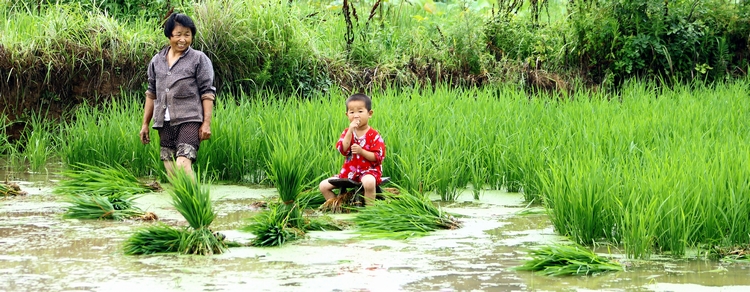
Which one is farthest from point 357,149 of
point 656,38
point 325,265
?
point 656,38

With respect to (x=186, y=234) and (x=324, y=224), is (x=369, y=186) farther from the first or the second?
(x=186, y=234)

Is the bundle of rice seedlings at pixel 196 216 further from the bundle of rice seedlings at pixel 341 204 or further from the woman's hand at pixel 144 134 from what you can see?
the woman's hand at pixel 144 134

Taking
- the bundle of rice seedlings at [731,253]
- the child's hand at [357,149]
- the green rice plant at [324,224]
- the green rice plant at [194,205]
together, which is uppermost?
the child's hand at [357,149]

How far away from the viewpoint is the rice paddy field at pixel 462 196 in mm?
4715

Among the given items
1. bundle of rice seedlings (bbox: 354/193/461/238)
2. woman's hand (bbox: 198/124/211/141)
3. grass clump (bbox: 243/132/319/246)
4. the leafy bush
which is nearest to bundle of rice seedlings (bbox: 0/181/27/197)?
woman's hand (bbox: 198/124/211/141)

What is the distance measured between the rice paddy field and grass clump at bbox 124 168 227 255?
0.09 meters

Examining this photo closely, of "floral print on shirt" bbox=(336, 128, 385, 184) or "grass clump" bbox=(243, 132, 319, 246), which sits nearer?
"grass clump" bbox=(243, 132, 319, 246)

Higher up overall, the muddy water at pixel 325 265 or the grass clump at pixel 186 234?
the grass clump at pixel 186 234

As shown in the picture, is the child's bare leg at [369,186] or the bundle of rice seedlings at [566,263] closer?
the bundle of rice seedlings at [566,263]

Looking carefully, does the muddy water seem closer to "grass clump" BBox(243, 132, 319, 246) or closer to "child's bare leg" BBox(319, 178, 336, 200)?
"grass clump" BBox(243, 132, 319, 246)

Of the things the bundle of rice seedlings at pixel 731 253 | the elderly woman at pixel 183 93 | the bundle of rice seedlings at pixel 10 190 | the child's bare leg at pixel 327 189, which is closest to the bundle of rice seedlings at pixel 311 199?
the child's bare leg at pixel 327 189

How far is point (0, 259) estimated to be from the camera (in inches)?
199

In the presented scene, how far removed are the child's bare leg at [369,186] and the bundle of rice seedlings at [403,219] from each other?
328mm

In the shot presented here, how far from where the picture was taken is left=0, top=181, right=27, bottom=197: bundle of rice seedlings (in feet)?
23.7
